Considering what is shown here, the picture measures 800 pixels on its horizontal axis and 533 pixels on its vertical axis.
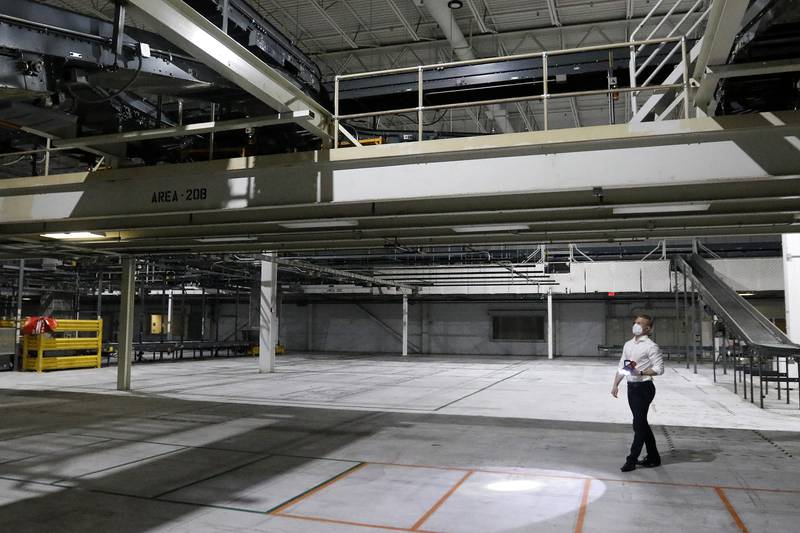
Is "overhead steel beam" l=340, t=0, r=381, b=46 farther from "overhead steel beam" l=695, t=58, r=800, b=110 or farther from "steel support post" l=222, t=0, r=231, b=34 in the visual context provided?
"overhead steel beam" l=695, t=58, r=800, b=110

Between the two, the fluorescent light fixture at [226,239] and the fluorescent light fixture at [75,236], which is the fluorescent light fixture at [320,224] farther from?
the fluorescent light fixture at [75,236]

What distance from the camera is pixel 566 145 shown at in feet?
24.5

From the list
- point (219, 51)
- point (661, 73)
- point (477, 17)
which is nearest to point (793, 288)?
point (661, 73)

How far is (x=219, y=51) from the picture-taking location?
18.6 feet

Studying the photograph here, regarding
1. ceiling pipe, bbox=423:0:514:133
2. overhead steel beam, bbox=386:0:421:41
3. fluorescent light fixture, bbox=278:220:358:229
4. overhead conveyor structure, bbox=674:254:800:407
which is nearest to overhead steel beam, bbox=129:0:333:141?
fluorescent light fixture, bbox=278:220:358:229

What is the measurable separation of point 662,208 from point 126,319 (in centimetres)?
1338

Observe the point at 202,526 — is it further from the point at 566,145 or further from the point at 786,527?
the point at 566,145

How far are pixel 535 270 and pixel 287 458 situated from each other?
20639 millimetres

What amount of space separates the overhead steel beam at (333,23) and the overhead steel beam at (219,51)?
10132 mm

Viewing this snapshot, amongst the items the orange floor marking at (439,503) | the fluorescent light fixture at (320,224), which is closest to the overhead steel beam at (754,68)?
the orange floor marking at (439,503)

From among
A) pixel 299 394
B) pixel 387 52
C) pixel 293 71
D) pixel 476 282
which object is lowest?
pixel 299 394

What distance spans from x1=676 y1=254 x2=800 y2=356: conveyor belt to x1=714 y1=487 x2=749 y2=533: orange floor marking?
25.1 ft

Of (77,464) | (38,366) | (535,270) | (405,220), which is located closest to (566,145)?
(405,220)

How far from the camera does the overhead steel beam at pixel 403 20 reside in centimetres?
1628
